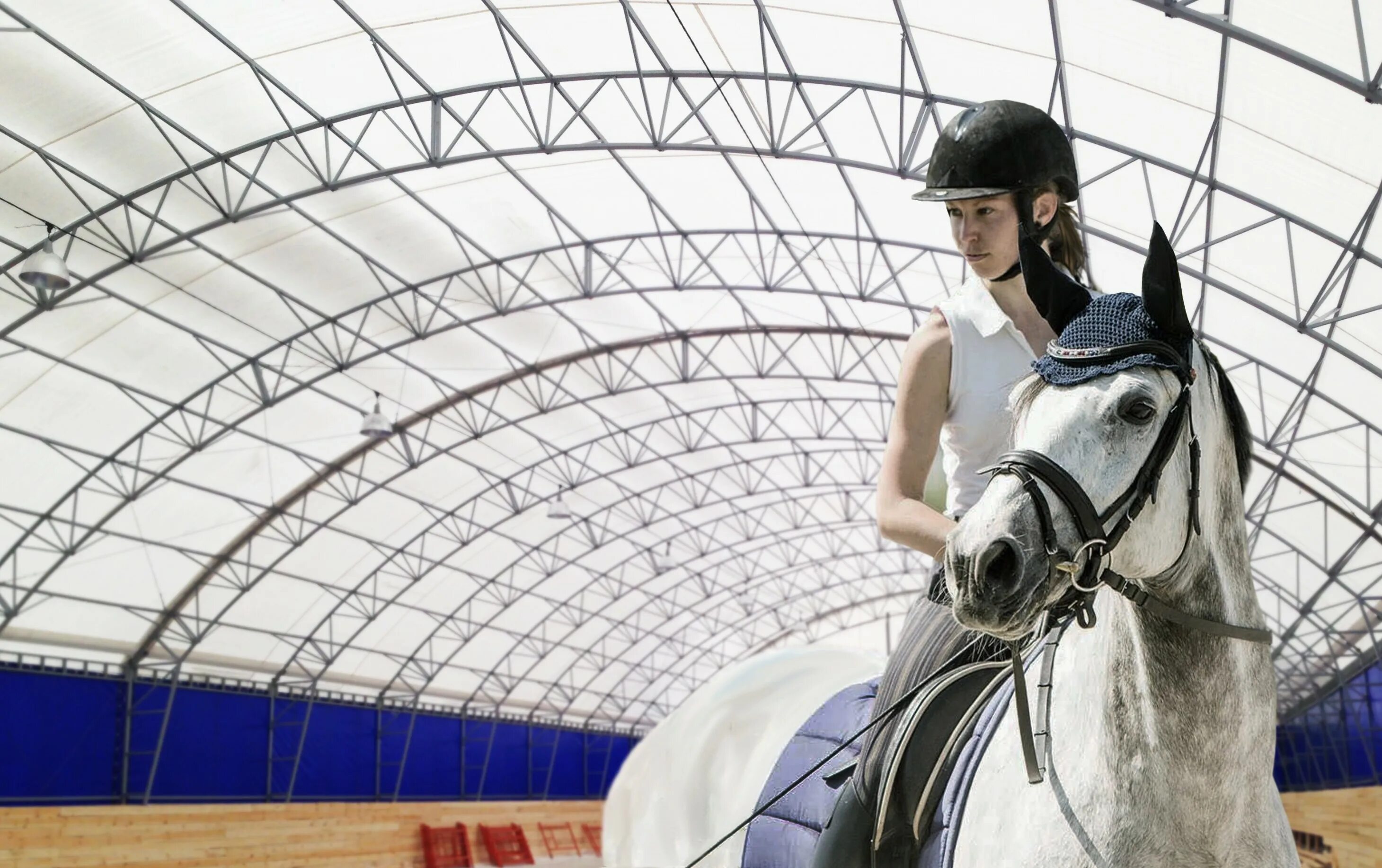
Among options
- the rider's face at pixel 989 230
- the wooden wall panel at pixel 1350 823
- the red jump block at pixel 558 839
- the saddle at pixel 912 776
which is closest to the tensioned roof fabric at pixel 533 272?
the wooden wall panel at pixel 1350 823

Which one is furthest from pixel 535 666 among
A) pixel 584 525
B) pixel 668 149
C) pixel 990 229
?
pixel 990 229

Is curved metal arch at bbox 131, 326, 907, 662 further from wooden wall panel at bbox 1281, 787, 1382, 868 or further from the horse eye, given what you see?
the horse eye

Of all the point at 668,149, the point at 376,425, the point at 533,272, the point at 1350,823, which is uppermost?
the point at 533,272

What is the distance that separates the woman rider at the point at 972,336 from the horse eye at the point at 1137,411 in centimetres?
55

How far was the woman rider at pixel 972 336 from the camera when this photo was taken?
9.58ft

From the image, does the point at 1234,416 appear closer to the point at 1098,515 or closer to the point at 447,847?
the point at 1098,515

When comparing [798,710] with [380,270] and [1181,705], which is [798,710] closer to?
[1181,705]

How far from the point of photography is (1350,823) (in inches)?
854

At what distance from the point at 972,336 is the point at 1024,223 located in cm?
32

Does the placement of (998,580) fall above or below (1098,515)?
below

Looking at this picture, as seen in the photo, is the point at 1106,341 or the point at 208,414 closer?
the point at 1106,341

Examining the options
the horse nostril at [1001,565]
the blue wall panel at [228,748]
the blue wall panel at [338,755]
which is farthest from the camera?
the blue wall panel at [338,755]

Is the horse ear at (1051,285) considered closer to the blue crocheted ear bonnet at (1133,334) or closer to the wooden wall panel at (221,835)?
the blue crocheted ear bonnet at (1133,334)

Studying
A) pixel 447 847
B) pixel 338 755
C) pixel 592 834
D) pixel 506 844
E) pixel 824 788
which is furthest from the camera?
pixel 592 834
